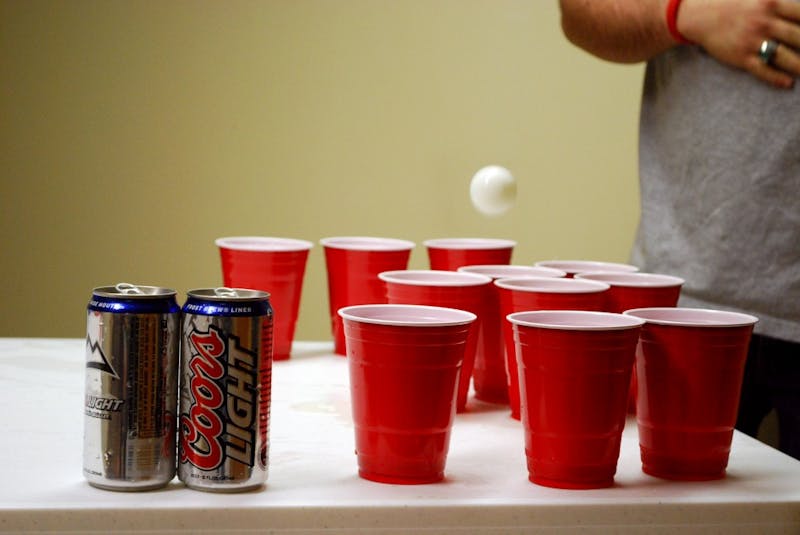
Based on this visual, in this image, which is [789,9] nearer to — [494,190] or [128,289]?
[494,190]

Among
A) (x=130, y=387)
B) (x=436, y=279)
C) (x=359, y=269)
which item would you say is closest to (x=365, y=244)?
(x=359, y=269)

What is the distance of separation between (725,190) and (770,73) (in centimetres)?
18

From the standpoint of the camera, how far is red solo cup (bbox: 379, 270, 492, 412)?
3.62 feet

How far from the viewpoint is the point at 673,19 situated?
1.42m

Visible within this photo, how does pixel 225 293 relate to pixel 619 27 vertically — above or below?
below

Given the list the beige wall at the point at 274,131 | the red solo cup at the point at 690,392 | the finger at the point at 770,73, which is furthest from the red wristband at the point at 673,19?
the beige wall at the point at 274,131

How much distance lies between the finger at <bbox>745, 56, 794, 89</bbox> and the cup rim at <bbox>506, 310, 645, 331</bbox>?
62cm

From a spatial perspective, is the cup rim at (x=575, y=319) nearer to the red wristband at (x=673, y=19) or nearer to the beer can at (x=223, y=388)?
the beer can at (x=223, y=388)

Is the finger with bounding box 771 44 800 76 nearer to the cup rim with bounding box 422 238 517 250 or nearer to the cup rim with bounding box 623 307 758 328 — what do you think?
the cup rim with bounding box 422 238 517 250

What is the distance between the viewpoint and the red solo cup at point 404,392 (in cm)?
82

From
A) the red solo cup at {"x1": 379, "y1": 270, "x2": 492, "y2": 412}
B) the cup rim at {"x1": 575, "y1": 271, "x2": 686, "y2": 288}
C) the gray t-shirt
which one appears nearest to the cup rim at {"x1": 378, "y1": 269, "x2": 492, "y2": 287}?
the red solo cup at {"x1": 379, "y1": 270, "x2": 492, "y2": 412}

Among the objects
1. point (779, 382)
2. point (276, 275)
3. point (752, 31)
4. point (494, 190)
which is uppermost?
point (752, 31)

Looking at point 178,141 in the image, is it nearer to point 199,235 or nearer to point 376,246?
point 199,235

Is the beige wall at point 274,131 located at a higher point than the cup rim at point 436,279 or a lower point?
higher
